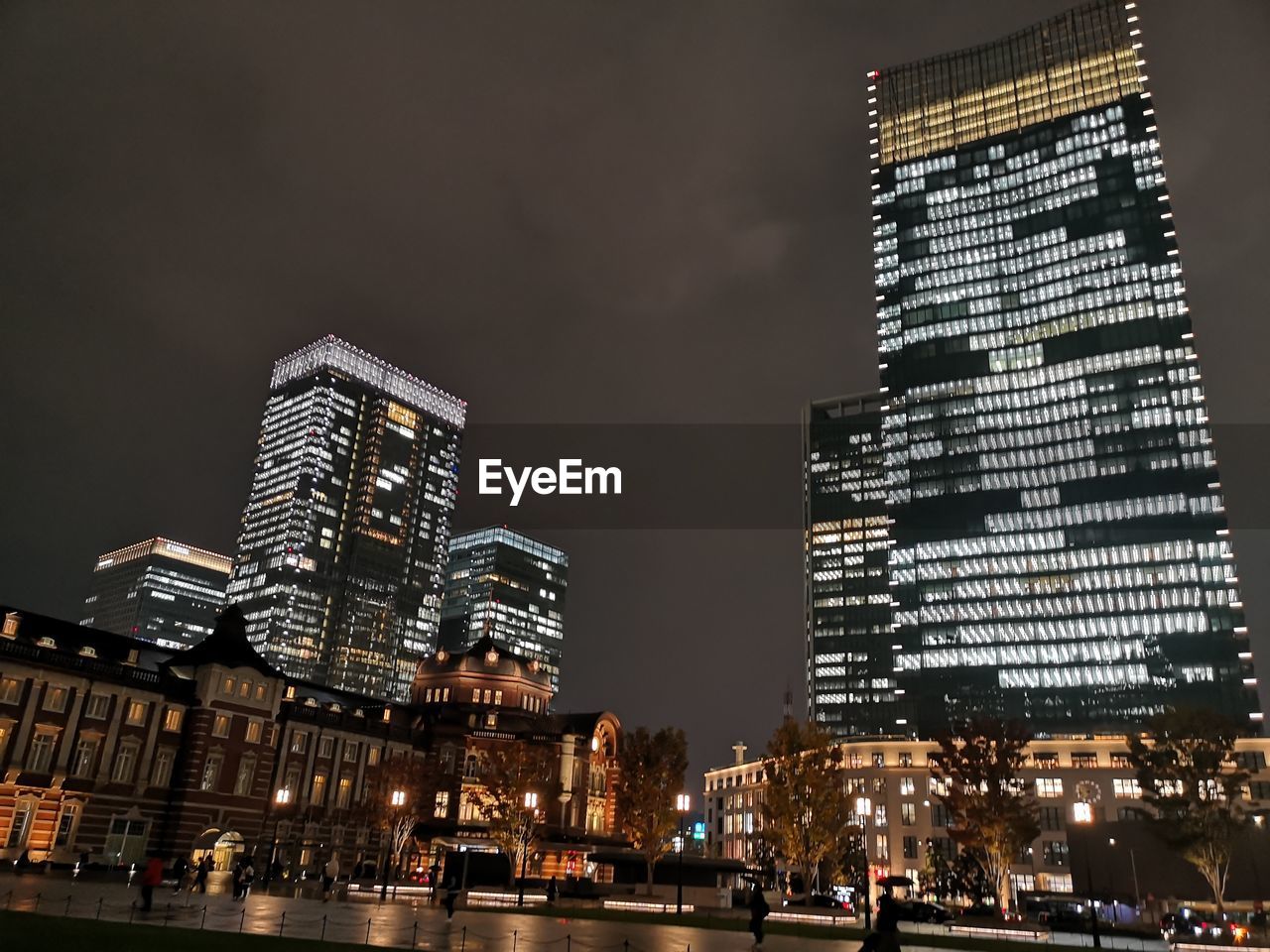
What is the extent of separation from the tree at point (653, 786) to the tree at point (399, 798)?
2129 cm

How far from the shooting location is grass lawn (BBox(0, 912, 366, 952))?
22484 millimetres

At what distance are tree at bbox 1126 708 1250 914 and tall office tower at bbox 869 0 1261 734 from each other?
9361cm

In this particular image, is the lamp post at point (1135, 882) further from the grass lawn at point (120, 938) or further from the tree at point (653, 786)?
the grass lawn at point (120, 938)

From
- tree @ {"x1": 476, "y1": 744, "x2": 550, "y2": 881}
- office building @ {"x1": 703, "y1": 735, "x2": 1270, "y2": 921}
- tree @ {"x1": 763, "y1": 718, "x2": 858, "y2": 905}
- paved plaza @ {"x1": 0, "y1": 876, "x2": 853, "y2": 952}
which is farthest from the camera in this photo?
office building @ {"x1": 703, "y1": 735, "x2": 1270, "y2": 921}

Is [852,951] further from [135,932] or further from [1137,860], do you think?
[1137,860]

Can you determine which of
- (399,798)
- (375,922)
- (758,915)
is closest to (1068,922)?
(758,915)

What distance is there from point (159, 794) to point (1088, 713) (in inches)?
5692

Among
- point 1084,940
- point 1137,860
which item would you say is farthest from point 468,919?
point 1137,860

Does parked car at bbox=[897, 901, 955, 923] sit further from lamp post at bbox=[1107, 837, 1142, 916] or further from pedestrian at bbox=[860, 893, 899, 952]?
pedestrian at bbox=[860, 893, 899, 952]

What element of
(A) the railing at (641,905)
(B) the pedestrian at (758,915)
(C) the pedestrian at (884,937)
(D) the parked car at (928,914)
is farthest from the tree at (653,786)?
(C) the pedestrian at (884,937)

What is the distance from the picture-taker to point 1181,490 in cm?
15600

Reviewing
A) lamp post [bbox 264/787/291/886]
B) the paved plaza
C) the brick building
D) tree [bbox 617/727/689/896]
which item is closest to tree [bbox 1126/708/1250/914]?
tree [bbox 617/727/689/896]

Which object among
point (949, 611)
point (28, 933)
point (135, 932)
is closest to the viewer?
point (28, 933)

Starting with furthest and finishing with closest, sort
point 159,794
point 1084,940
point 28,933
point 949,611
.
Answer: point 949,611
point 159,794
point 1084,940
point 28,933
